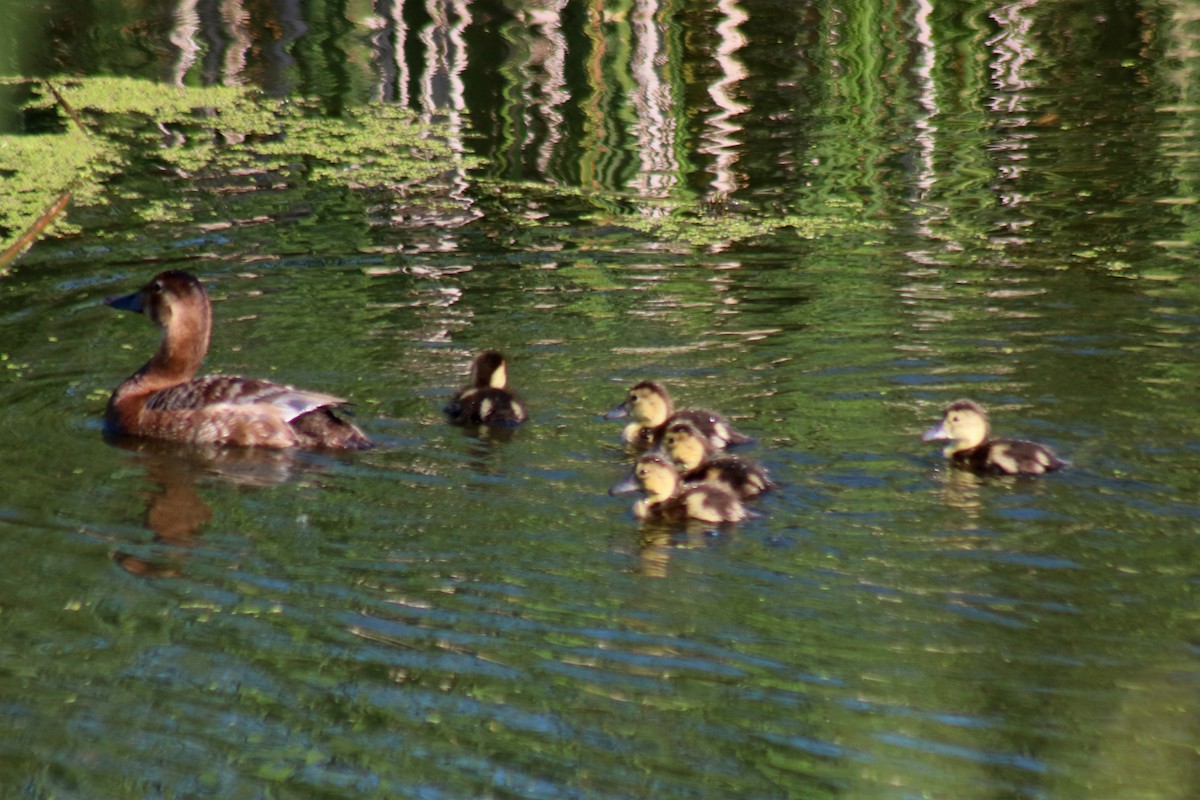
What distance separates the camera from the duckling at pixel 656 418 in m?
6.14

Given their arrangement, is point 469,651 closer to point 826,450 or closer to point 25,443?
point 826,450

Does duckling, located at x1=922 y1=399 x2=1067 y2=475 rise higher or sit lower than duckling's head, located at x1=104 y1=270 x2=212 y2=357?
lower

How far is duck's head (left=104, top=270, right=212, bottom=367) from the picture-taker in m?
6.66

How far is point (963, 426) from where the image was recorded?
5.88 meters

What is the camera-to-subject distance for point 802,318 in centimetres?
726

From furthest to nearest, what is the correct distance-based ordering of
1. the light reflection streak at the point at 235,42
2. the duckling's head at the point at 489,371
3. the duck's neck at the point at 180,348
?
the light reflection streak at the point at 235,42 → the duck's neck at the point at 180,348 → the duckling's head at the point at 489,371

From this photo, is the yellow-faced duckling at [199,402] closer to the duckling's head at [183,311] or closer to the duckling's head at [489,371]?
the duckling's head at [183,311]

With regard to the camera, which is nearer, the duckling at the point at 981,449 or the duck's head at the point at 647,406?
the duckling at the point at 981,449

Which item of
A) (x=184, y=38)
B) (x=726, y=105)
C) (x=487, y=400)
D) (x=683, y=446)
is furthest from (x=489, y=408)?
(x=184, y=38)

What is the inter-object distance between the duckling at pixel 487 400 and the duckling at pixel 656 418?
37 cm

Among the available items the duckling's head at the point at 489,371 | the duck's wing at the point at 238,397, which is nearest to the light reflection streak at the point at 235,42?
the duck's wing at the point at 238,397

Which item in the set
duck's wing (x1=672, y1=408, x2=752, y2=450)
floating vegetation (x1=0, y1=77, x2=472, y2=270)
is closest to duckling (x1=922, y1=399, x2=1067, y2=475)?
duck's wing (x1=672, y1=408, x2=752, y2=450)

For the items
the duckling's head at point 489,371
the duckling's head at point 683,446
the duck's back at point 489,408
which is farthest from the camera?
the duckling's head at point 489,371

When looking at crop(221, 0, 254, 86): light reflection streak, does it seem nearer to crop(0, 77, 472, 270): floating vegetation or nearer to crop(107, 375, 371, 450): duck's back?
crop(0, 77, 472, 270): floating vegetation
